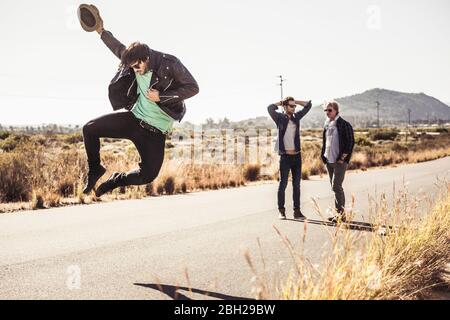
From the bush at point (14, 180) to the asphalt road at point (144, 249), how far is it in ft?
7.69

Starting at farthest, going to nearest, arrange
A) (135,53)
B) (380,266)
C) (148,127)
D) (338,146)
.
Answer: (338,146)
(380,266)
(148,127)
(135,53)

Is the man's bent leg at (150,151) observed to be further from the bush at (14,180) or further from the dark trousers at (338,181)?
the bush at (14,180)

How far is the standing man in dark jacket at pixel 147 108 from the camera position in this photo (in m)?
3.58

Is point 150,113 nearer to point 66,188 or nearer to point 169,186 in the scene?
point 66,188

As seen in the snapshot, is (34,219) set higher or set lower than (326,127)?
lower

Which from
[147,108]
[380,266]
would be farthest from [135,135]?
[380,266]

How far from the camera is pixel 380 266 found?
13.5ft

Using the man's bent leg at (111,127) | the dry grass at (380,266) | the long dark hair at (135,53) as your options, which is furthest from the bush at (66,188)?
the long dark hair at (135,53)

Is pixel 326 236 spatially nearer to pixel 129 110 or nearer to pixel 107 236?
pixel 107 236

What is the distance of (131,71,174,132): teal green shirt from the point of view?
3732mm

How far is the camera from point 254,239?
627 centimetres

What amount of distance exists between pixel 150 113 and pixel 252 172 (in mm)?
13436
